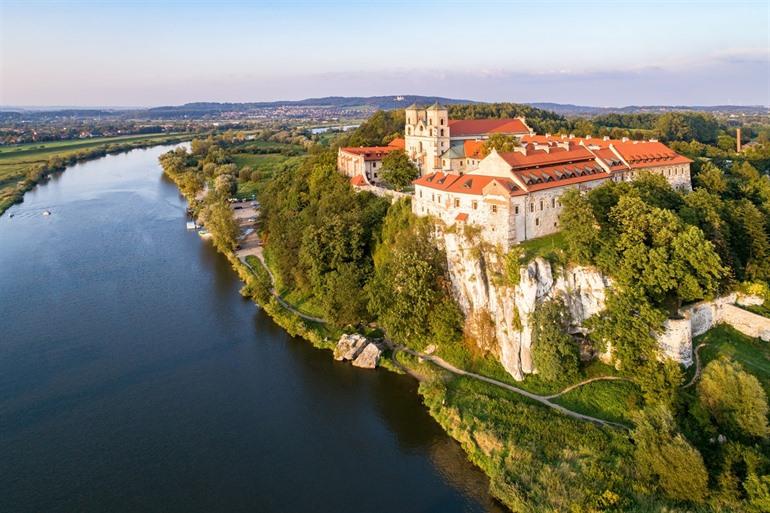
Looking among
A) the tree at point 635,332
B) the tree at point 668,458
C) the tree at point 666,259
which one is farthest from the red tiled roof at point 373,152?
the tree at point 668,458

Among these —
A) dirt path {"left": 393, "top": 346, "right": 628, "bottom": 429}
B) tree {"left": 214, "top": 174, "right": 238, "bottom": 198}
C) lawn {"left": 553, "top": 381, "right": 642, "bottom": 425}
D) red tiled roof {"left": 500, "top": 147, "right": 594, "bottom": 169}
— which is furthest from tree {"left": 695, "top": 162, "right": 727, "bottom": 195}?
tree {"left": 214, "top": 174, "right": 238, "bottom": 198}

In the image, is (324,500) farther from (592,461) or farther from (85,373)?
(85,373)

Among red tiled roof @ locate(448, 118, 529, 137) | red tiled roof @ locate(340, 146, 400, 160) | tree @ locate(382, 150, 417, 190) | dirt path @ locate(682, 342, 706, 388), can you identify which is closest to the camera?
dirt path @ locate(682, 342, 706, 388)

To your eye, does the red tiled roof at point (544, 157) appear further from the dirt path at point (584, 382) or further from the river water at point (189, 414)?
the river water at point (189, 414)

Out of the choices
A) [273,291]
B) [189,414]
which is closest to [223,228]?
[273,291]

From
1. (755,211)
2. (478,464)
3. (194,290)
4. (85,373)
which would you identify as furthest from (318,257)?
(755,211)

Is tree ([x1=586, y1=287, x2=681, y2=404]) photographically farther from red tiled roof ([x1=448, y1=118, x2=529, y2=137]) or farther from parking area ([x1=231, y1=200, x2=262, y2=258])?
parking area ([x1=231, y1=200, x2=262, y2=258])

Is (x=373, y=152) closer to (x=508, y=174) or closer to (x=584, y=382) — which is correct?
(x=508, y=174)
